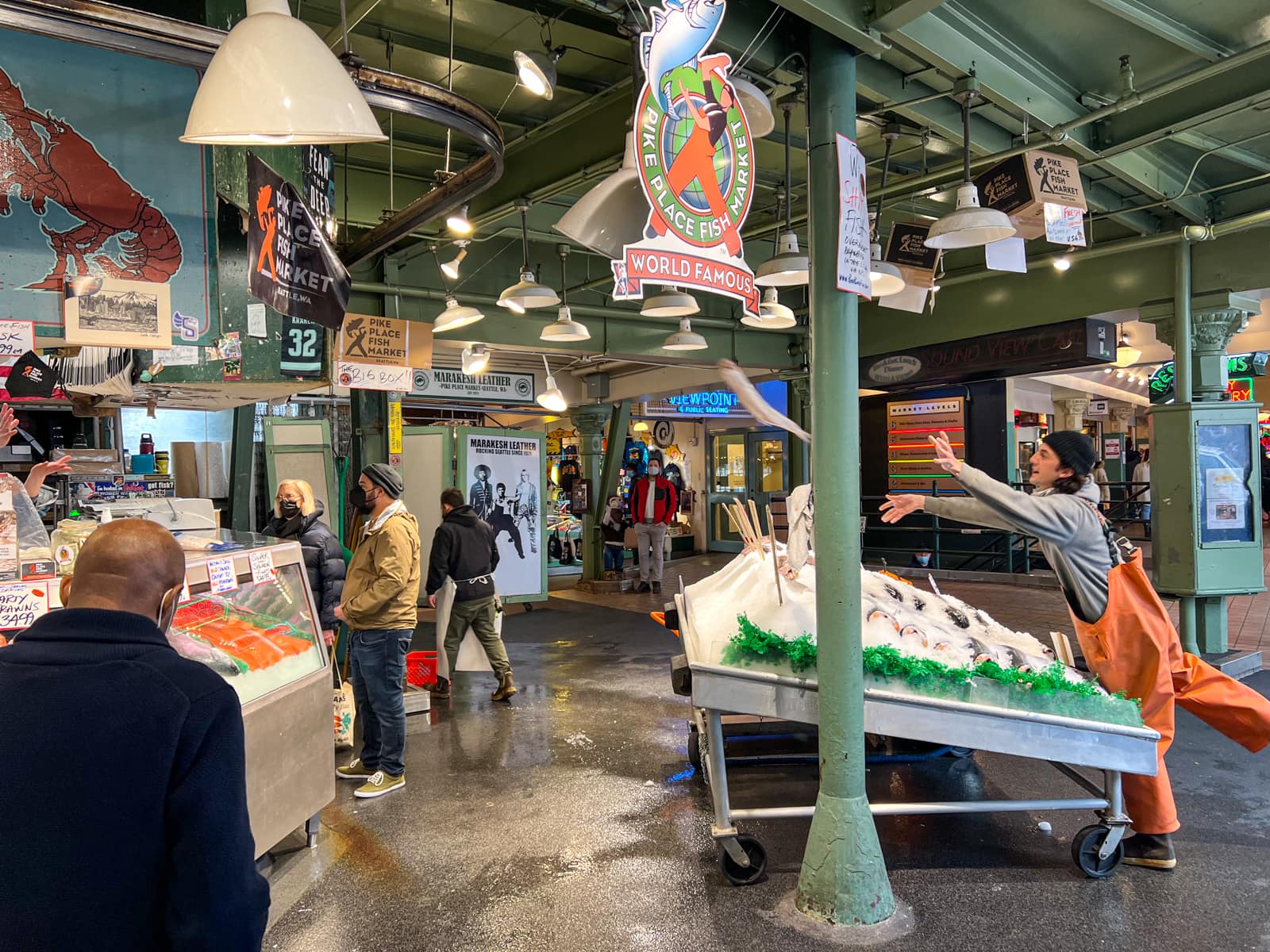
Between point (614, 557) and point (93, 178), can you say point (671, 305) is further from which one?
point (614, 557)

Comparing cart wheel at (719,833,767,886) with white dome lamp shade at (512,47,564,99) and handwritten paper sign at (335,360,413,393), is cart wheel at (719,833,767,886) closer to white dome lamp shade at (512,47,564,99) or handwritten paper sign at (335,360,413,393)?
white dome lamp shade at (512,47,564,99)

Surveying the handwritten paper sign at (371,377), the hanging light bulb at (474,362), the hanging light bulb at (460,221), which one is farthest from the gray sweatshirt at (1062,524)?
the hanging light bulb at (474,362)

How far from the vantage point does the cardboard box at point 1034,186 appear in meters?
4.98

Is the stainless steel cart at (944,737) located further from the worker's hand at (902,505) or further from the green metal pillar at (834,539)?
the worker's hand at (902,505)

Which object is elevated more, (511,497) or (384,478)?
(384,478)

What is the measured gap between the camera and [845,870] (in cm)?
348

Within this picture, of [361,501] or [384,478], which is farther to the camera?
[361,501]

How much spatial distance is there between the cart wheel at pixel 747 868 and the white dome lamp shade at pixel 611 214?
2.64 meters

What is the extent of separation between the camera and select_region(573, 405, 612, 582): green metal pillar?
13.9 meters

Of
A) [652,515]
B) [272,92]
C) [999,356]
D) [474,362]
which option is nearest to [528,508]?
[474,362]

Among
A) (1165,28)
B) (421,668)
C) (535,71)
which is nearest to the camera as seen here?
(535,71)

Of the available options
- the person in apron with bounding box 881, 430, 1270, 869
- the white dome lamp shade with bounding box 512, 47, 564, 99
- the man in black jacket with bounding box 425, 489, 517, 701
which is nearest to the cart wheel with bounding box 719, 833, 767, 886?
the person in apron with bounding box 881, 430, 1270, 869

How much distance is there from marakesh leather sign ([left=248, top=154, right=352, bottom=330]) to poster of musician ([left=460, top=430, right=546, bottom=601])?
6290 millimetres

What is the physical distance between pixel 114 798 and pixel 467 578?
5.58m
